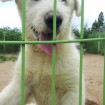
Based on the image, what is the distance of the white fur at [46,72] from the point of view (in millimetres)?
3381

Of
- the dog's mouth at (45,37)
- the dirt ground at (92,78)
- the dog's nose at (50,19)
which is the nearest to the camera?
the dog's nose at (50,19)

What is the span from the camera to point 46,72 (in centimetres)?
348

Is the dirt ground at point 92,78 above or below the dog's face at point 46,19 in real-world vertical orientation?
below

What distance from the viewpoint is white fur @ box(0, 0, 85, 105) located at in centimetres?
338

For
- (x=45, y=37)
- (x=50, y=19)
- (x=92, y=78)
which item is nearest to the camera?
(x=50, y=19)

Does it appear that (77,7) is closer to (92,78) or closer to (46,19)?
(46,19)

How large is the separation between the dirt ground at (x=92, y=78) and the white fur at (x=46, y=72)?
1167 mm

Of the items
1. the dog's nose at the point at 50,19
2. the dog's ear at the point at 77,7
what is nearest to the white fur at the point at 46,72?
the dog's ear at the point at 77,7

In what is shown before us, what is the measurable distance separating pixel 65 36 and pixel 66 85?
0.36m

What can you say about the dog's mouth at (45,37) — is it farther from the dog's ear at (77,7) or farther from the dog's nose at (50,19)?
the dog's ear at (77,7)

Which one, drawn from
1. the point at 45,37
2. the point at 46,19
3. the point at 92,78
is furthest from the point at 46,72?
the point at 92,78

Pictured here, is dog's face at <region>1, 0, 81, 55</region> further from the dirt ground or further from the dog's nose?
the dirt ground

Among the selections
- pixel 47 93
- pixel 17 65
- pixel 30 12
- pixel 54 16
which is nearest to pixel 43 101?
pixel 47 93

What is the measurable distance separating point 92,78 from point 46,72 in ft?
11.9
